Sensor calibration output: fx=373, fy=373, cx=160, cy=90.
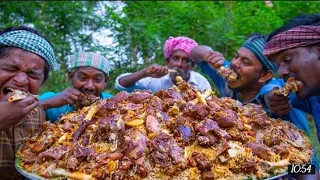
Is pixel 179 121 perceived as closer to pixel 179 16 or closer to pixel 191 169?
pixel 191 169

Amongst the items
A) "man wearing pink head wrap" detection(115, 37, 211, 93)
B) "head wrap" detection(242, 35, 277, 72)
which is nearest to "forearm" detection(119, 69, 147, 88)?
"man wearing pink head wrap" detection(115, 37, 211, 93)

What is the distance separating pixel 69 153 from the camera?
1.82m

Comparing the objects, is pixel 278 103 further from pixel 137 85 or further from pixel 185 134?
pixel 137 85

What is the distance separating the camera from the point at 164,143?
70.1 inches

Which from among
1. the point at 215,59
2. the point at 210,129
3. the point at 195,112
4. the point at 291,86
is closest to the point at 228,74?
the point at 215,59

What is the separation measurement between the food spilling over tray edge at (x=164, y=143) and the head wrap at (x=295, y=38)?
44cm

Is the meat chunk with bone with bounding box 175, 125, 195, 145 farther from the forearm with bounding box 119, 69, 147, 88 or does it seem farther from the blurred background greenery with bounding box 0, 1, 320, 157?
the blurred background greenery with bounding box 0, 1, 320, 157

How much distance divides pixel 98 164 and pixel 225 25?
5.53 metres

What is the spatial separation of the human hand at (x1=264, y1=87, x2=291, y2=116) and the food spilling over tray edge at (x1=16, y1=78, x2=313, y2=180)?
0.19m

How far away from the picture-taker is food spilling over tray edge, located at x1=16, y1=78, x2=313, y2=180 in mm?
1697

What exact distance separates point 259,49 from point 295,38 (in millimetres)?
646

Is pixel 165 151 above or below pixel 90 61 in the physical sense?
below

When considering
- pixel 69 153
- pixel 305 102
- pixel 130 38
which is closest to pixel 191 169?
pixel 69 153

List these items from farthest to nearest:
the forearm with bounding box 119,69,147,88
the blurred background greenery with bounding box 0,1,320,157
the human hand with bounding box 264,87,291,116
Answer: the blurred background greenery with bounding box 0,1,320,157 → the forearm with bounding box 119,69,147,88 → the human hand with bounding box 264,87,291,116
